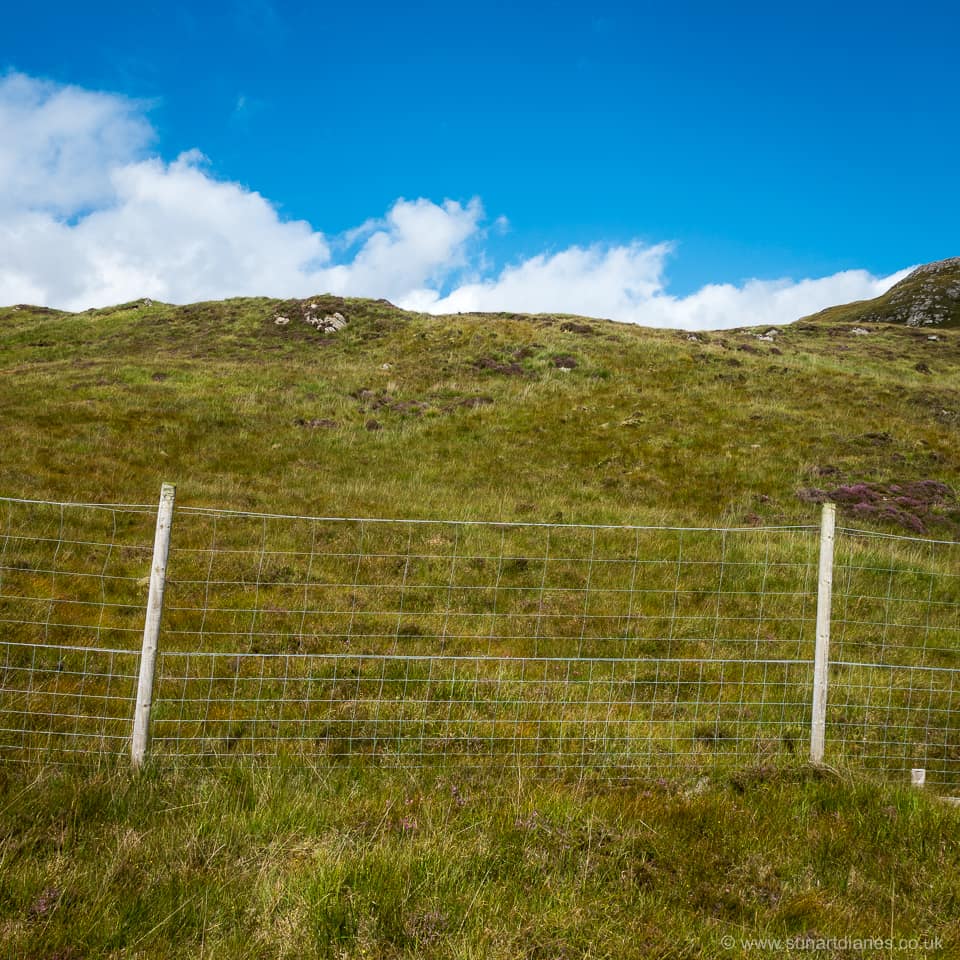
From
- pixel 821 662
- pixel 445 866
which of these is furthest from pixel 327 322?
pixel 445 866

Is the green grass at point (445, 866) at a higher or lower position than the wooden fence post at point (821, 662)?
lower

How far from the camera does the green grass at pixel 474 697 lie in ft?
11.0

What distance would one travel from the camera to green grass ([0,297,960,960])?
336cm

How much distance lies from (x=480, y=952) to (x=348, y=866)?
0.96 metres

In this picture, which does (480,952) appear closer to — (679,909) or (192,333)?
(679,909)

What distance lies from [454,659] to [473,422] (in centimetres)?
2013

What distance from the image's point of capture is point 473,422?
27062 mm

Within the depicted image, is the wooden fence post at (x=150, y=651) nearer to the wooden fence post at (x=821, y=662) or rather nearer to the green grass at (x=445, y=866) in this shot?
the green grass at (x=445, y=866)

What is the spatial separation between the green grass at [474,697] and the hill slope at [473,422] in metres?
0.21

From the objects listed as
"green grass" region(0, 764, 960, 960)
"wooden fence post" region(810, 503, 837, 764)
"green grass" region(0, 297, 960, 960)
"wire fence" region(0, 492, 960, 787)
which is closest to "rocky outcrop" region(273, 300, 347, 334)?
"green grass" region(0, 297, 960, 960)

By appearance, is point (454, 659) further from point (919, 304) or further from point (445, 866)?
point (919, 304)

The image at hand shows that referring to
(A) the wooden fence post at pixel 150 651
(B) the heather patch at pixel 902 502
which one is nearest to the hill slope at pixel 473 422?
(B) the heather patch at pixel 902 502

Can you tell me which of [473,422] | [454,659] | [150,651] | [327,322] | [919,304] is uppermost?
[919,304]

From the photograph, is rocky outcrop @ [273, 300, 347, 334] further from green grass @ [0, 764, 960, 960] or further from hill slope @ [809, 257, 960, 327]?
hill slope @ [809, 257, 960, 327]
